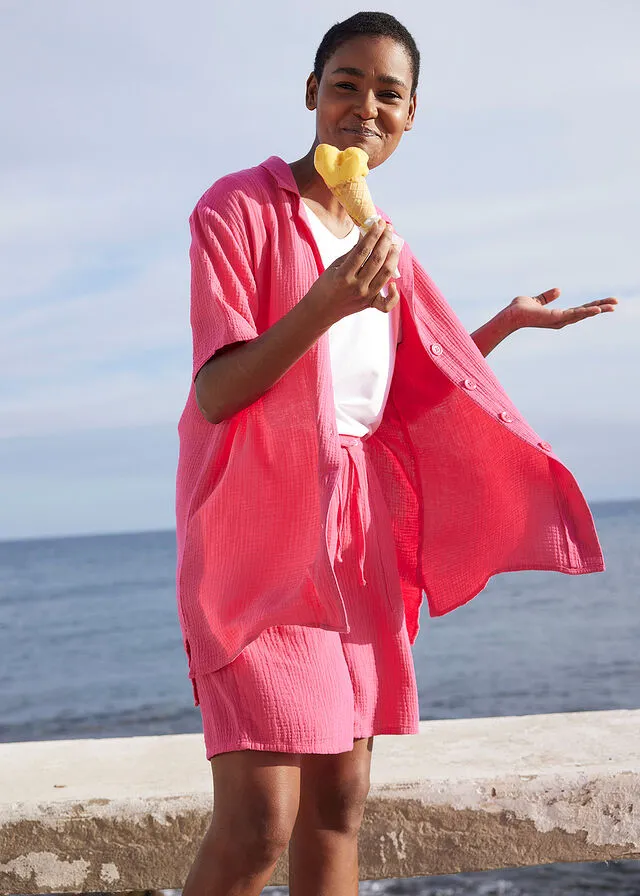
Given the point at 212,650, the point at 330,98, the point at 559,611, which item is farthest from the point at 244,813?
the point at 559,611

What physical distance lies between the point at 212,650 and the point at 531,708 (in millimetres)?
10402

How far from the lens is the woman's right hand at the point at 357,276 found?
71.6 inches

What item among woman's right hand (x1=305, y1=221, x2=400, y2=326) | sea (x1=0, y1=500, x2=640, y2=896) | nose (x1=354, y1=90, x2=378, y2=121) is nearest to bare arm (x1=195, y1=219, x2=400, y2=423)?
woman's right hand (x1=305, y1=221, x2=400, y2=326)

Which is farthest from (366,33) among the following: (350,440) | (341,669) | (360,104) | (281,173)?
(341,669)

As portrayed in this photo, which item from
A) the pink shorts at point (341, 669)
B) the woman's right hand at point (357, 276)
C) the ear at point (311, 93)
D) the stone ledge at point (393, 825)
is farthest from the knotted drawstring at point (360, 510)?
the stone ledge at point (393, 825)

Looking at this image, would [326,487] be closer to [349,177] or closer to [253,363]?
[253,363]

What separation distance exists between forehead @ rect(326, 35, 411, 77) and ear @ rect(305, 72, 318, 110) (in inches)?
4.0

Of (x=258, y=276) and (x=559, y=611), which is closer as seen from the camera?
(x=258, y=276)

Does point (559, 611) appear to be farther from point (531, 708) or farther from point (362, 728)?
point (362, 728)

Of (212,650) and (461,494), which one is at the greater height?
(461,494)

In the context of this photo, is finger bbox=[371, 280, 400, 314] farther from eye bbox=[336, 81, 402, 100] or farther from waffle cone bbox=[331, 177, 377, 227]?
eye bbox=[336, 81, 402, 100]

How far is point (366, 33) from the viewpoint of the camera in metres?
2.24

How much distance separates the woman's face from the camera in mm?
2225

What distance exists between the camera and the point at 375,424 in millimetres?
2398
